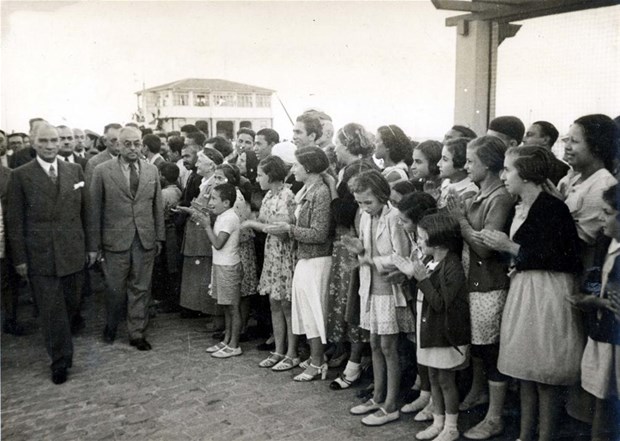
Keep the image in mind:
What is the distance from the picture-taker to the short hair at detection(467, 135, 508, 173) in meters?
3.67

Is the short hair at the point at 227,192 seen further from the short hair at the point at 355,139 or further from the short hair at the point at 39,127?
the short hair at the point at 39,127

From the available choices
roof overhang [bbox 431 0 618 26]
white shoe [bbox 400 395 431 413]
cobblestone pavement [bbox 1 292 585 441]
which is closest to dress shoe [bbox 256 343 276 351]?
cobblestone pavement [bbox 1 292 585 441]

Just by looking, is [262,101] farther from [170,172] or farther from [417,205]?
[417,205]

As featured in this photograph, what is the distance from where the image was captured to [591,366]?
3.07m

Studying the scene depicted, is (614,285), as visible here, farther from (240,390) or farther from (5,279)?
(5,279)

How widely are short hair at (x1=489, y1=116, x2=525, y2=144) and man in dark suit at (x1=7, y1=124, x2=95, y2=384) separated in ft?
12.2

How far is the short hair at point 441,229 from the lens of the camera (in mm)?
3605

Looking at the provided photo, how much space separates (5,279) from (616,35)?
6.91m

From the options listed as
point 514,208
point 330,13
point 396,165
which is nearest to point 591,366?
point 514,208

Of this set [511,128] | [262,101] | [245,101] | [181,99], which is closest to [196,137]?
[262,101]

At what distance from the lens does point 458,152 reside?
4.01 meters

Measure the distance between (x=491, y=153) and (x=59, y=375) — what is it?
3995mm

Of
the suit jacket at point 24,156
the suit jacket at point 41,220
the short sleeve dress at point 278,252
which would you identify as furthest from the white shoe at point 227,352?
the suit jacket at point 24,156

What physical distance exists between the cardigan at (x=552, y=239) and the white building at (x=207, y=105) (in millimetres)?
5763
